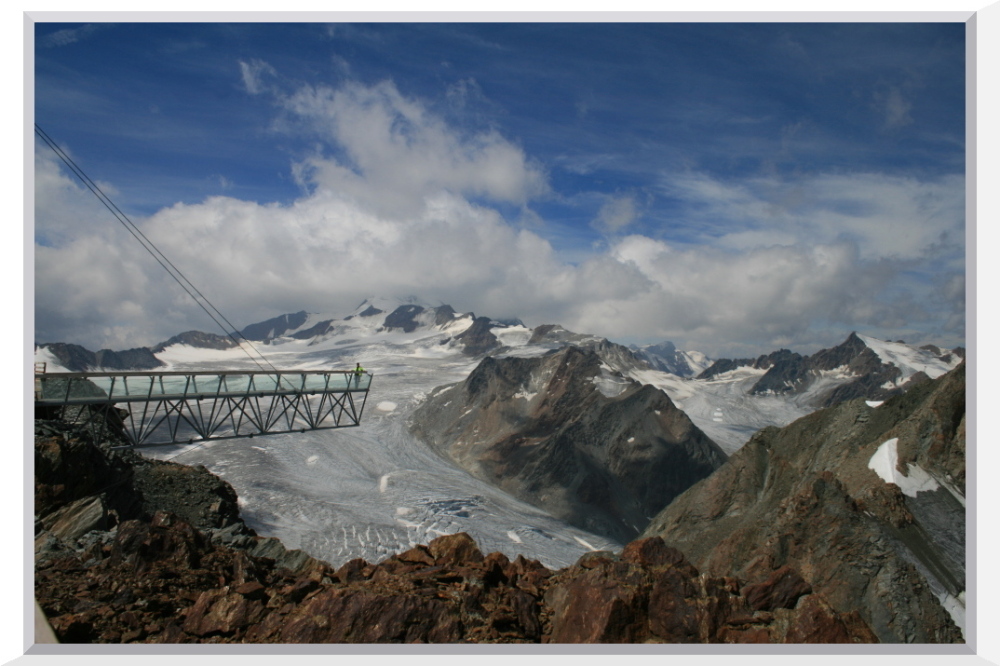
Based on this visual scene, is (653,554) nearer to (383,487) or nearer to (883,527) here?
(883,527)

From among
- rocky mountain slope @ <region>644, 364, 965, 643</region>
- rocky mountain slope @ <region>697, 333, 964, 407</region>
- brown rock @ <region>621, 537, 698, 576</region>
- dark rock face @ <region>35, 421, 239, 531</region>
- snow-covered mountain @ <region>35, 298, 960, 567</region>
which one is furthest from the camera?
rocky mountain slope @ <region>697, 333, 964, 407</region>

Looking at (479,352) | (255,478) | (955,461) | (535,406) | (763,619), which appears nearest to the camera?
(763,619)

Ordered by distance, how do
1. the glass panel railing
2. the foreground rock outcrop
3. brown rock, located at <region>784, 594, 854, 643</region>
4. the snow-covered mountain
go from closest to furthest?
the foreground rock outcrop → brown rock, located at <region>784, 594, 854, 643</region> → the glass panel railing → the snow-covered mountain

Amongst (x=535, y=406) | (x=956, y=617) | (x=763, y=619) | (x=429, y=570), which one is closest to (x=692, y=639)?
(x=763, y=619)

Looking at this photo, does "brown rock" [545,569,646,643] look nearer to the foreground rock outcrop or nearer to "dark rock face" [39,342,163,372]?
the foreground rock outcrop

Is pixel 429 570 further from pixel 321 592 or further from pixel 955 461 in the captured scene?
pixel 955 461

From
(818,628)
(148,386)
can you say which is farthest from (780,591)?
(148,386)

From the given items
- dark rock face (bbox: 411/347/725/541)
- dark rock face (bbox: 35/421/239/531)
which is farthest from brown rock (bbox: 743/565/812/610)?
dark rock face (bbox: 411/347/725/541)
